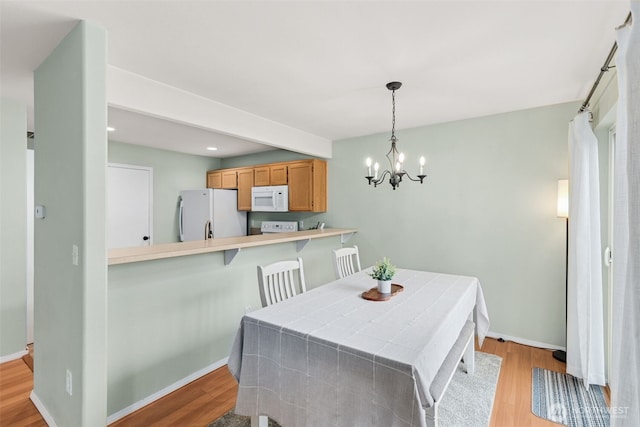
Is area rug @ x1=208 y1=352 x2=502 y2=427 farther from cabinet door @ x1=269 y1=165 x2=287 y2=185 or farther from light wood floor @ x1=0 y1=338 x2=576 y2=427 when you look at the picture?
cabinet door @ x1=269 y1=165 x2=287 y2=185

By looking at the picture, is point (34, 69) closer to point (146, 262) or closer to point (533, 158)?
point (146, 262)

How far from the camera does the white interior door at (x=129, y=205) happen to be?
14.2ft

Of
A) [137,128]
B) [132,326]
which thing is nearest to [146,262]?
[132,326]

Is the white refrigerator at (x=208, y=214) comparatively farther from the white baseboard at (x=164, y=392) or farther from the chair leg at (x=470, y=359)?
the chair leg at (x=470, y=359)

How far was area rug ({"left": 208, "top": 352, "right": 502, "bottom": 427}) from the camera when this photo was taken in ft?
6.46

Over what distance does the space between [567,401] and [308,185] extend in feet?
11.2

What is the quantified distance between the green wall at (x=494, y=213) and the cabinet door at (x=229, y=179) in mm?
2479

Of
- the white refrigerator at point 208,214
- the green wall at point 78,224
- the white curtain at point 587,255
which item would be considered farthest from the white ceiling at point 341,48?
the white refrigerator at point 208,214

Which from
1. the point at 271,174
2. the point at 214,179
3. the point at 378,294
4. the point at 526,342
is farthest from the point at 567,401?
the point at 214,179

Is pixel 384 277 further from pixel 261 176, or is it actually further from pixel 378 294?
pixel 261 176

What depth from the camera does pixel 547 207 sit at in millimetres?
3012

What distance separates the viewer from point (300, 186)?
448cm

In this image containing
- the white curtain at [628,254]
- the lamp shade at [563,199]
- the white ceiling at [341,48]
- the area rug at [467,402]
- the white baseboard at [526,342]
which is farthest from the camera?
the white baseboard at [526,342]

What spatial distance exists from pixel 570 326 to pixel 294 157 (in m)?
3.83
